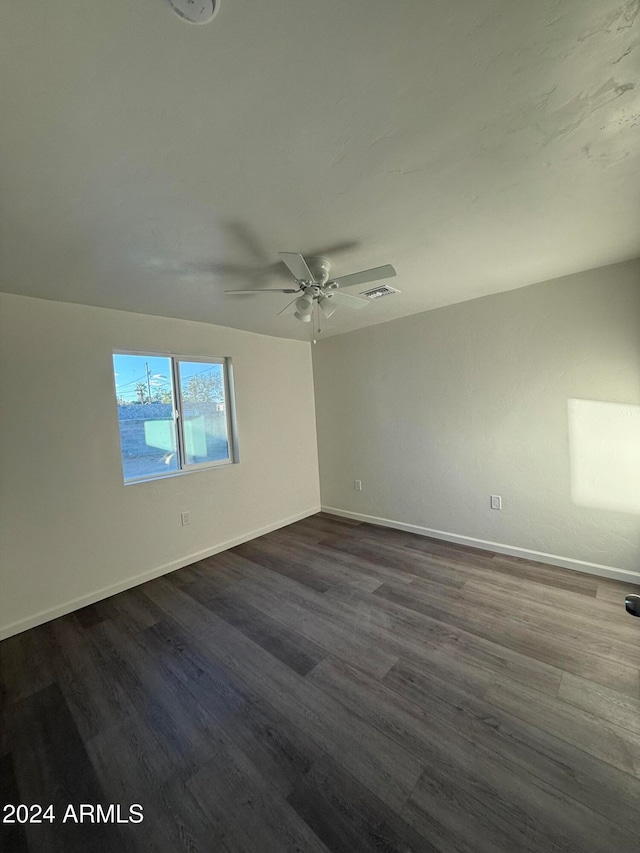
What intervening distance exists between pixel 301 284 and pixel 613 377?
2468mm

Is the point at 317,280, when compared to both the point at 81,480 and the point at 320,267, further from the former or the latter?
the point at 81,480

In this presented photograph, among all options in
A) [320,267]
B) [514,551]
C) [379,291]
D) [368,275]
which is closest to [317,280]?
[320,267]

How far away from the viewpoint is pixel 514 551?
2.98m

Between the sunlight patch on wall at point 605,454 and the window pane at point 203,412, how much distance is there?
3323mm

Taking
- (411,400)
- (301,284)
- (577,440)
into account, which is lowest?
(577,440)

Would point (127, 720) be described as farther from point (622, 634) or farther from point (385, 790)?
point (622, 634)

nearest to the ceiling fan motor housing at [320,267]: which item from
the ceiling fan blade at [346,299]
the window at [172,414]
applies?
the ceiling fan blade at [346,299]

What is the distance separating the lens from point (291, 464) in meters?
4.22

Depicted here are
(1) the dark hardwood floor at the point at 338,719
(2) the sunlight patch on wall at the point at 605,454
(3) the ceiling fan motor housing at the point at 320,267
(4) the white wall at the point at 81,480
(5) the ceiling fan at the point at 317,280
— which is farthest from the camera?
(2) the sunlight patch on wall at the point at 605,454

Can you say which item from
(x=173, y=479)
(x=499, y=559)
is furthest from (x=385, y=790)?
(x=173, y=479)

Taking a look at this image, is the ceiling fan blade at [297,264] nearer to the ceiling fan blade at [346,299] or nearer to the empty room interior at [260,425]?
the empty room interior at [260,425]

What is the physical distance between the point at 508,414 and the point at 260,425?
2.61m

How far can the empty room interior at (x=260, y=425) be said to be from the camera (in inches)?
37.5

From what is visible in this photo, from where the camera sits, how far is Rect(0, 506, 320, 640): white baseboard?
2293 mm
